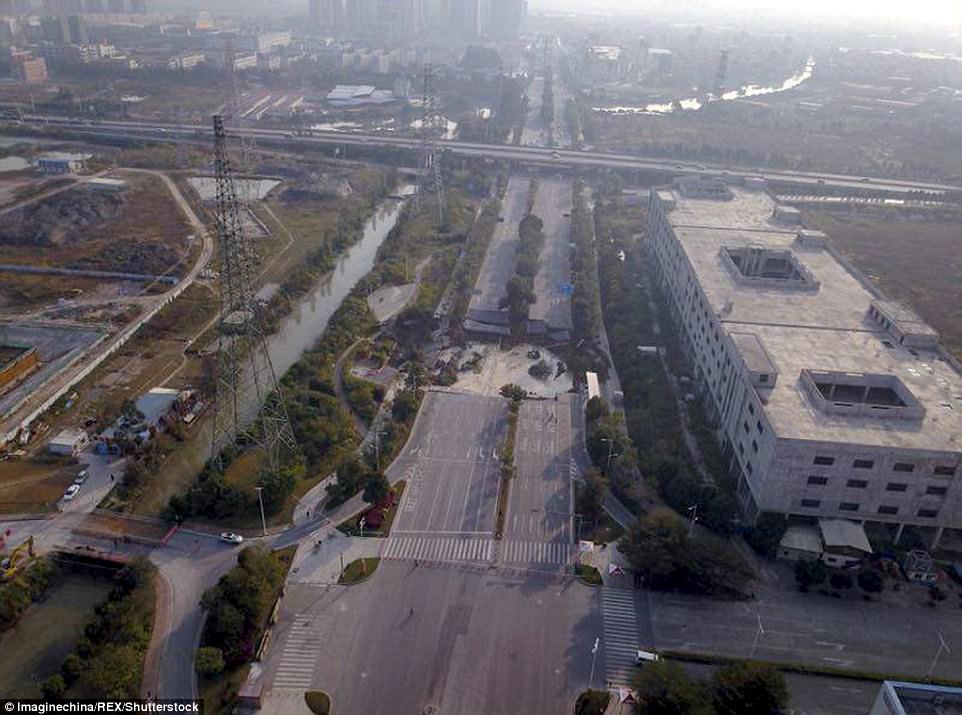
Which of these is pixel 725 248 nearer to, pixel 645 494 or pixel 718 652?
pixel 645 494

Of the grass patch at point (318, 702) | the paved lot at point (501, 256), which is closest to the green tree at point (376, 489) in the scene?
the grass patch at point (318, 702)

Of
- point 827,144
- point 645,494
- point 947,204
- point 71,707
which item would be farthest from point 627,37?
point 71,707

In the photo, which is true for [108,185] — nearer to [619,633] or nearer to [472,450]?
[472,450]

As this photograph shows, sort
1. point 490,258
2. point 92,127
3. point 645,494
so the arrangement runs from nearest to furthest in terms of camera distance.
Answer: point 645,494 → point 490,258 → point 92,127

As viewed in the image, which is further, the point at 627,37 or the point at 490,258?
the point at 627,37

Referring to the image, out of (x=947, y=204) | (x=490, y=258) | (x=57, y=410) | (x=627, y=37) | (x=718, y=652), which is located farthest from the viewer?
(x=627, y=37)

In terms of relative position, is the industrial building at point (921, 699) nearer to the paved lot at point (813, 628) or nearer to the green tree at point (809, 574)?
the paved lot at point (813, 628)

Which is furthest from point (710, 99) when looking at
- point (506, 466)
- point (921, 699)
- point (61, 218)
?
point (921, 699)

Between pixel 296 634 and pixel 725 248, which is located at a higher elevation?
pixel 725 248
